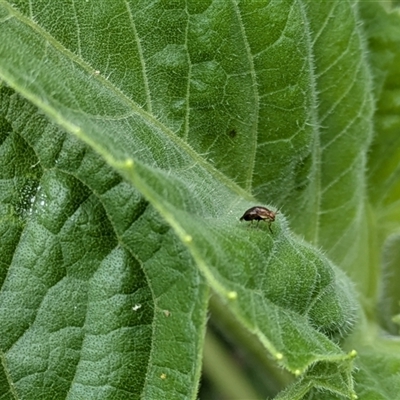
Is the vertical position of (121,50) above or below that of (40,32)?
below

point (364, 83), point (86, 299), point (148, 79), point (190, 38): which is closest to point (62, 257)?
point (86, 299)

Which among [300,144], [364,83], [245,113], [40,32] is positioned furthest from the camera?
[364,83]

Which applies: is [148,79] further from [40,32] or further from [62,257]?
[62,257]

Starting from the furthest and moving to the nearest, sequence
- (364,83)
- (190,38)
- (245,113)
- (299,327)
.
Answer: (364,83) < (245,113) < (190,38) < (299,327)

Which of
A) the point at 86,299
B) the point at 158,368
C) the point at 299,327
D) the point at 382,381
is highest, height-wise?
the point at 86,299

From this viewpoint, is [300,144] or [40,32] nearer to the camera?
[40,32]

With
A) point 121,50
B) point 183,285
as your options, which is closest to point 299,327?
point 183,285
